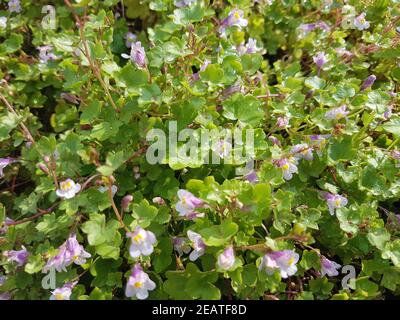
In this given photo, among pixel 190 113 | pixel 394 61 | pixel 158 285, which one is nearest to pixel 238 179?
pixel 190 113

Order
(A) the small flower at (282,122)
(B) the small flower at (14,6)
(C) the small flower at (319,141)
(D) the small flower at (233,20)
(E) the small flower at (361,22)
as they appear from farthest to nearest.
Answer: (B) the small flower at (14,6) → (E) the small flower at (361,22) → (D) the small flower at (233,20) → (A) the small flower at (282,122) → (C) the small flower at (319,141)

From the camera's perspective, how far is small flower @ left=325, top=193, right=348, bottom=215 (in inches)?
68.6

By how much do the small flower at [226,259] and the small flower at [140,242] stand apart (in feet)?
0.69

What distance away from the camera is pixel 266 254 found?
1480 mm

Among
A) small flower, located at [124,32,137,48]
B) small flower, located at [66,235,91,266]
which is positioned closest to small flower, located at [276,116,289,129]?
small flower, located at [66,235,91,266]

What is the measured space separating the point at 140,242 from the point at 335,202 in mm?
734

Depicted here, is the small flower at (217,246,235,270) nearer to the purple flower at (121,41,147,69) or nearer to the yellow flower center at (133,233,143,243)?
the yellow flower center at (133,233,143,243)

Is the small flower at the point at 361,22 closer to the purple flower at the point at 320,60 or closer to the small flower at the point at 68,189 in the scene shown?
the purple flower at the point at 320,60

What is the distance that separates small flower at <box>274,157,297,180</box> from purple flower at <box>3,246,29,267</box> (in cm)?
94

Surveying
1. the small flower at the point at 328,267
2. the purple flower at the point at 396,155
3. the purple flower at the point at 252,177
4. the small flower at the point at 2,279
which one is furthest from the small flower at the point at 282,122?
the small flower at the point at 2,279

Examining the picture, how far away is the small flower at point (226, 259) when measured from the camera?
55.9 inches

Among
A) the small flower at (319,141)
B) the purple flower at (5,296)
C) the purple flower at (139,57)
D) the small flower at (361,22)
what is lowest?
the purple flower at (5,296)

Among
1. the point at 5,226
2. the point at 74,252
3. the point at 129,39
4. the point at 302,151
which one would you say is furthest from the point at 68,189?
the point at 129,39

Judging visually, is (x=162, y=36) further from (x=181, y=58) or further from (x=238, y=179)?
(x=238, y=179)
